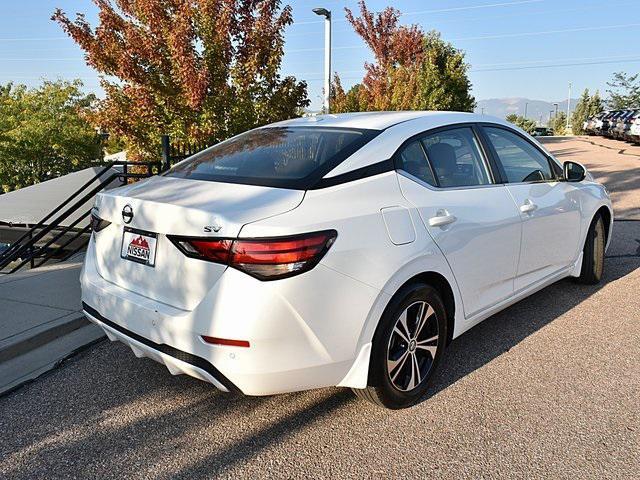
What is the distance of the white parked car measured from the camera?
2.43 metres

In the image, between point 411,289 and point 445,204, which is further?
point 445,204

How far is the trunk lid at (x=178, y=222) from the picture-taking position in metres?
2.48

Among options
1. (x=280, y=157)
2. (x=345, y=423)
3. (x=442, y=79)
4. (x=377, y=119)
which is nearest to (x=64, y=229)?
(x=280, y=157)

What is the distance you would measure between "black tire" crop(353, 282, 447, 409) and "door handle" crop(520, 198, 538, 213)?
115 cm

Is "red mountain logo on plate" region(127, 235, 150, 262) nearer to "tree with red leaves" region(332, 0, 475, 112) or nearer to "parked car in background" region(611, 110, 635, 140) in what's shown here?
"tree with red leaves" region(332, 0, 475, 112)

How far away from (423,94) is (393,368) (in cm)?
1935

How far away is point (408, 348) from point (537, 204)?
176 cm

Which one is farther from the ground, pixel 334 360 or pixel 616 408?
pixel 334 360

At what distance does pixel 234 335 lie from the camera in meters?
2.39

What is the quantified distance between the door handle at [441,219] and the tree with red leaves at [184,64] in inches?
227

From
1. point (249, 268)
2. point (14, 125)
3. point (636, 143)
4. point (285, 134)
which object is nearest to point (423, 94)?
point (636, 143)

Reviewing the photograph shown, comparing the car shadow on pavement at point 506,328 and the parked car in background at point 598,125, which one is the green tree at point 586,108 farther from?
the car shadow on pavement at point 506,328

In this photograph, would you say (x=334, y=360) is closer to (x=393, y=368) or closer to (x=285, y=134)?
(x=393, y=368)

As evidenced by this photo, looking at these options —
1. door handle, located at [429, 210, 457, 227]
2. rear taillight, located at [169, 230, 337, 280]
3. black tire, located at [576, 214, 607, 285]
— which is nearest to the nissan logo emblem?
rear taillight, located at [169, 230, 337, 280]
